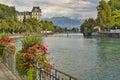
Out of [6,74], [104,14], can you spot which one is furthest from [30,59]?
[104,14]

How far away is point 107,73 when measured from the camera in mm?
29797

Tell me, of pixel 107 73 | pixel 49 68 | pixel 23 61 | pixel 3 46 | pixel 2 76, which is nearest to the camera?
pixel 49 68

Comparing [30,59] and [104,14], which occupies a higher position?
[104,14]

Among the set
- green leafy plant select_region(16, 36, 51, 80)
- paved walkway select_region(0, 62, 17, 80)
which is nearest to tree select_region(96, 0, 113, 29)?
paved walkway select_region(0, 62, 17, 80)

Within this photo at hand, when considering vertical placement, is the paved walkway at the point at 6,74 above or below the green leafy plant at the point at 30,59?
below

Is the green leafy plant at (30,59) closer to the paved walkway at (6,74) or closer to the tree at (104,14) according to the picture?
the paved walkway at (6,74)

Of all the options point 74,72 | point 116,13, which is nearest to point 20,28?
point 116,13

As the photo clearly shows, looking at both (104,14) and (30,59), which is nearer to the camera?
(30,59)

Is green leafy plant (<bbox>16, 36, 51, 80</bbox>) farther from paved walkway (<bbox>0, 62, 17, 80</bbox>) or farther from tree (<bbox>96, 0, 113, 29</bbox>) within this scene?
tree (<bbox>96, 0, 113, 29</bbox>)

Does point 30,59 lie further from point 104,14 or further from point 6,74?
point 104,14

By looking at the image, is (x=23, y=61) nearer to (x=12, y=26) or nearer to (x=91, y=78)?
(x=91, y=78)

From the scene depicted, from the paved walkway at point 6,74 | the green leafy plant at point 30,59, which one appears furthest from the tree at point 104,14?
the green leafy plant at point 30,59

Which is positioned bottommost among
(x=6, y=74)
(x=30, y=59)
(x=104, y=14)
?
(x=6, y=74)

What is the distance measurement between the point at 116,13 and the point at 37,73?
18084 cm
